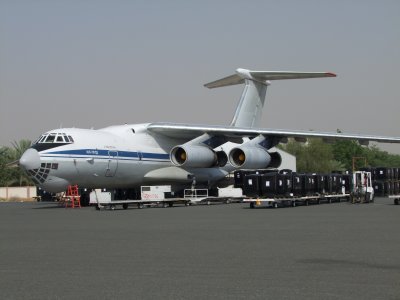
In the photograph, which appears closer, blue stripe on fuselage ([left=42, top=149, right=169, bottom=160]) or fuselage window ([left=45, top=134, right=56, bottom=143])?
blue stripe on fuselage ([left=42, top=149, right=169, bottom=160])

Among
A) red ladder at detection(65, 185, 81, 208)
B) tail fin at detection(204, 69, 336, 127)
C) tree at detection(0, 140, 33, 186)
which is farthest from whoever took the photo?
tree at detection(0, 140, 33, 186)

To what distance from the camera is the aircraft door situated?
93.1 feet

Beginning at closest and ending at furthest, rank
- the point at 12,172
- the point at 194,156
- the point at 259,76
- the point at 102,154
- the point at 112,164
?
the point at 102,154, the point at 112,164, the point at 194,156, the point at 259,76, the point at 12,172

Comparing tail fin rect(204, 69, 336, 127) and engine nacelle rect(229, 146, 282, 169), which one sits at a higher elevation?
tail fin rect(204, 69, 336, 127)

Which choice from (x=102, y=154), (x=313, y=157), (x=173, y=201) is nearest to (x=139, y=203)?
(x=173, y=201)

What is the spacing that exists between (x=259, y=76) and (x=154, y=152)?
7.94 meters

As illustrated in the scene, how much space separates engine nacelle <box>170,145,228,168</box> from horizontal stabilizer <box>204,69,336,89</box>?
19.5 feet

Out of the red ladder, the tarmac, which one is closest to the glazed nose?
the red ladder

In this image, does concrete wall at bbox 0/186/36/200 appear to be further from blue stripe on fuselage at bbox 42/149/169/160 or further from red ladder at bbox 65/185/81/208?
blue stripe on fuselage at bbox 42/149/169/160

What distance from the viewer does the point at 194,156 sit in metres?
29.7

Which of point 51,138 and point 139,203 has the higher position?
point 51,138

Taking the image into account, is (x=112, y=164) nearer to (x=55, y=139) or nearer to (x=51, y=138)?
(x=55, y=139)

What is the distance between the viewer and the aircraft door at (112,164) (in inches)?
1118

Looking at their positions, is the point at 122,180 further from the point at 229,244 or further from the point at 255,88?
the point at 229,244
